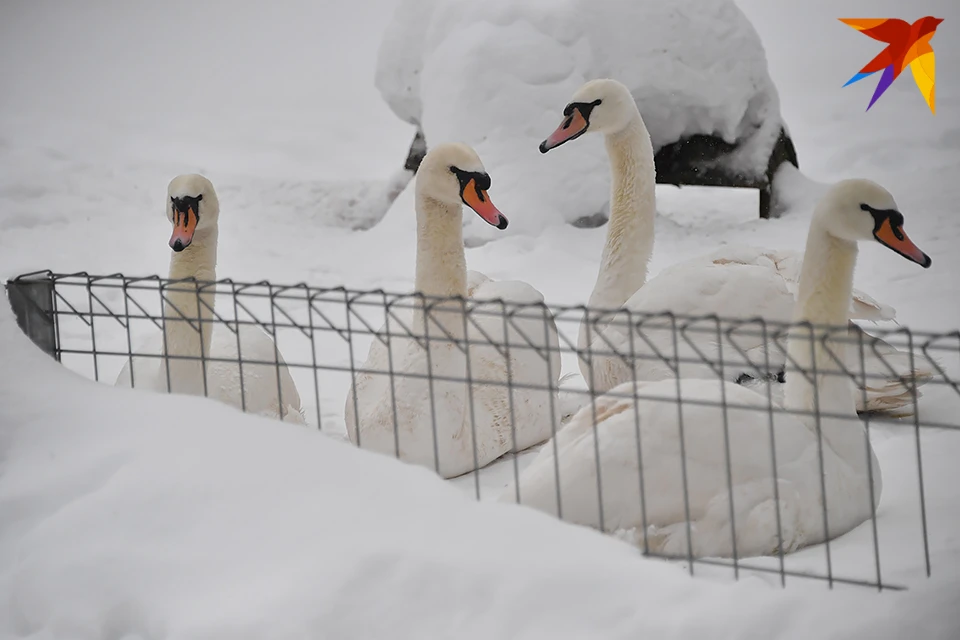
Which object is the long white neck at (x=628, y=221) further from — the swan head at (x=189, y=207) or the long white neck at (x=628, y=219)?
the swan head at (x=189, y=207)

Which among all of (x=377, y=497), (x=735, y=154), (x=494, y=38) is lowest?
(x=377, y=497)

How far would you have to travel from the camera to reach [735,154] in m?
8.42

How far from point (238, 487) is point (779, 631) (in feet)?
4.04

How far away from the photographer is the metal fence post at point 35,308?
352 centimetres

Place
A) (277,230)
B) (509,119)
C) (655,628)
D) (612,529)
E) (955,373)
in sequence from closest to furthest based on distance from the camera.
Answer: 1. (655,628)
2. (612,529)
3. (955,373)
4. (509,119)
5. (277,230)

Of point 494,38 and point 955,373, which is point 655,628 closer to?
point 955,373

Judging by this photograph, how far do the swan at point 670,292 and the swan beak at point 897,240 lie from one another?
1.80 ft

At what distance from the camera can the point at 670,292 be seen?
14.6 ft

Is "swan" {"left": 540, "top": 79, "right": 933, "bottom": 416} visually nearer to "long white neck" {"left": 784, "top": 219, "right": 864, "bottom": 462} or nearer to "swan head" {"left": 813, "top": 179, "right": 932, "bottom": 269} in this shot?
"long white neck" {"left": 784, "top": 219, "right": 864, "bottom": 462}

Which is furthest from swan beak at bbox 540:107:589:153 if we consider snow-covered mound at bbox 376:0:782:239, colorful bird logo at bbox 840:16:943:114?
snow-covered mound at bbox 376:0:782:239

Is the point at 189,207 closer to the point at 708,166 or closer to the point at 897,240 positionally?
the point at 897,240

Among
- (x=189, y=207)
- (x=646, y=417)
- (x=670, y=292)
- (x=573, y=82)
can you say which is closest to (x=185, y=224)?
(x=189, y=207)

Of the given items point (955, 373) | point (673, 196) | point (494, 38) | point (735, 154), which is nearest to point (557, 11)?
point (494, 38)

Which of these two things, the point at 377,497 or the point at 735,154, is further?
the point at 735,154
